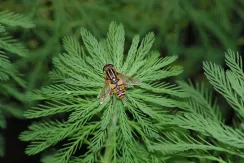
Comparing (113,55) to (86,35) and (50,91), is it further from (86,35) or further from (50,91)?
(50,91)

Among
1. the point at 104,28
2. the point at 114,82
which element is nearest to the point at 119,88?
the point at 114,82

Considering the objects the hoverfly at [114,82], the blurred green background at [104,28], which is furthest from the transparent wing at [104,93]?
the blurred green background at [104,28]

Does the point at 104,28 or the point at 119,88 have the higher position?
the point at 104,28

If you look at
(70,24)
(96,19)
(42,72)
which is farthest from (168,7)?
(42,72)

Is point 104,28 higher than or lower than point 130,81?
higher

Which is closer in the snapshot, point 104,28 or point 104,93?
point 104,93

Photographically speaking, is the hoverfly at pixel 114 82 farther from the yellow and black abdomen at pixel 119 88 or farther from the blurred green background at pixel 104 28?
the blurred green background at pixel 104 28

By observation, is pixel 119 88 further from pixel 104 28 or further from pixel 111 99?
pixel 104 28

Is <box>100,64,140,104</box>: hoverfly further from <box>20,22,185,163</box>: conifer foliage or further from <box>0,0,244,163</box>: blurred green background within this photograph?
<box>0,0,244,163</box>: blurred green background
